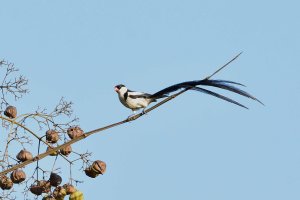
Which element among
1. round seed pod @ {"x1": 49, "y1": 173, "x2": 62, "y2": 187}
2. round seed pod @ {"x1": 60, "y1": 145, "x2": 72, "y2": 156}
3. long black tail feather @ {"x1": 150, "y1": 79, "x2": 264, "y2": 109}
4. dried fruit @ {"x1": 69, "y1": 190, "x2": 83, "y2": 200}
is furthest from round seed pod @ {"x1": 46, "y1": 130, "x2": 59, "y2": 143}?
long black tail feather @ {"x1": 150, "y1": 79, "x2": 264, "y2": 109}

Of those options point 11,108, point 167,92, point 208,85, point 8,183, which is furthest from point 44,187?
point 208,85

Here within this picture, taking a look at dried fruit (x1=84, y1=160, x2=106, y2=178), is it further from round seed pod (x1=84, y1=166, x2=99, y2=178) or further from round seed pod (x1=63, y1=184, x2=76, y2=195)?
round seed pod (x1=63, y1=184, x2=76, y2=195)

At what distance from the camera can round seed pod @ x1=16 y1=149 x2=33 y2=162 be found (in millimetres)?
3199

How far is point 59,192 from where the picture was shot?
3.35m

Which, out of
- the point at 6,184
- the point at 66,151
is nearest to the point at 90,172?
the point at 66,151

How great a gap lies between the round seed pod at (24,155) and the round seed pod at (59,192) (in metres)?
0.26

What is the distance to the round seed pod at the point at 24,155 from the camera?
10.5ft

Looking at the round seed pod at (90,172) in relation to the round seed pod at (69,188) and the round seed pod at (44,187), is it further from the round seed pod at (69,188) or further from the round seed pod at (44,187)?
the round seed pod at (44,187)

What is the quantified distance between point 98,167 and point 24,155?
1.27ft

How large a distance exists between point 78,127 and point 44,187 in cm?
37

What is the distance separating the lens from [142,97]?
448 centimetres

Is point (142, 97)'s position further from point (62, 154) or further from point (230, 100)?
point (230, 100)

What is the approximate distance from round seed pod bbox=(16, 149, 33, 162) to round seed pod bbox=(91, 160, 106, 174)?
0.34 metres

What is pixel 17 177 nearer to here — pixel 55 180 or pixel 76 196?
pixel 55 180
